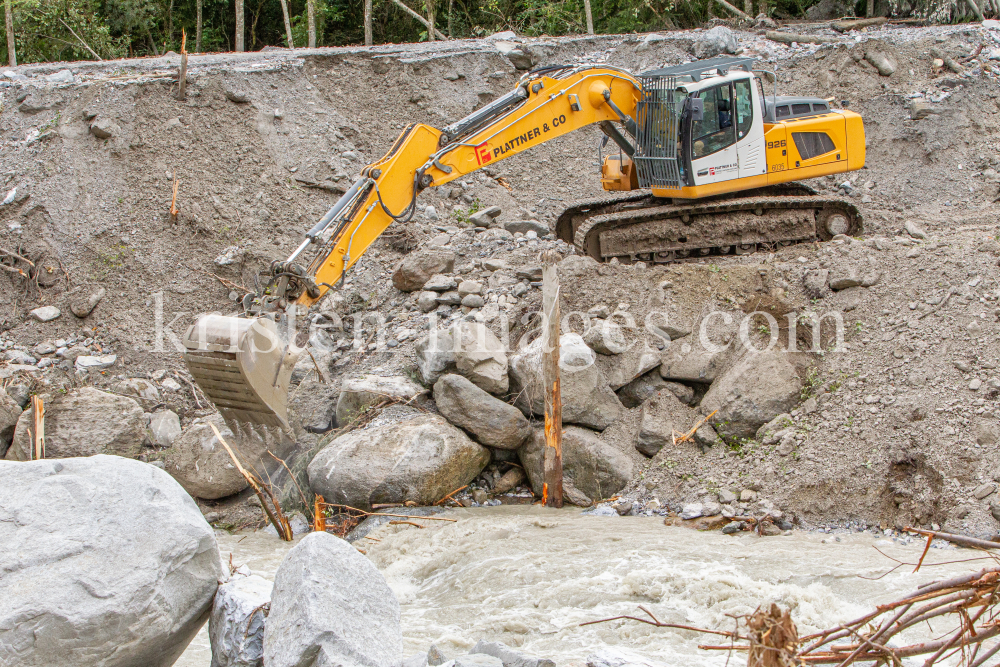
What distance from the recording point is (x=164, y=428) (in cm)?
832

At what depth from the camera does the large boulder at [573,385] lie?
772 centimetres

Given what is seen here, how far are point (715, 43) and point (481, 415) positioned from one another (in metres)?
8.75

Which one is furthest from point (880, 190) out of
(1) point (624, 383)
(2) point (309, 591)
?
(2) point (309, 591)

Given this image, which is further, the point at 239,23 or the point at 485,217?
the point at 239,23

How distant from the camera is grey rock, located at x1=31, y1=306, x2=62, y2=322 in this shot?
975 cm

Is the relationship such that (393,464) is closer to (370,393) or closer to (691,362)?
(370,393)

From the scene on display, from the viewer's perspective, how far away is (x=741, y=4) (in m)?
16.5

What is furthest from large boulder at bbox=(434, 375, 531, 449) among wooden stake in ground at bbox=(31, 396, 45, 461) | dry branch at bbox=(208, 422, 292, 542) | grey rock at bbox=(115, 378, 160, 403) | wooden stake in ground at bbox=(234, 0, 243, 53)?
wooden stake in ground at bbox=(234, 0, 243, 53)

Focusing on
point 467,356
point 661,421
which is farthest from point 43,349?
point 661,421

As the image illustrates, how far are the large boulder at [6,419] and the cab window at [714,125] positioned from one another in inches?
285

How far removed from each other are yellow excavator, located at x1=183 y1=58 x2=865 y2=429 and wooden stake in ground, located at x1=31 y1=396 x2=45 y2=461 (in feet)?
7.85

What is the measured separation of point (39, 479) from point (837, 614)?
441cm

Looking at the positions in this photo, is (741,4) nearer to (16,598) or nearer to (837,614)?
(837,614)

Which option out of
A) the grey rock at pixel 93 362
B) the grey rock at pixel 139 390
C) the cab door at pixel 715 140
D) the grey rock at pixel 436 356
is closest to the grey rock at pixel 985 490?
the cab door at pixel 715 140
